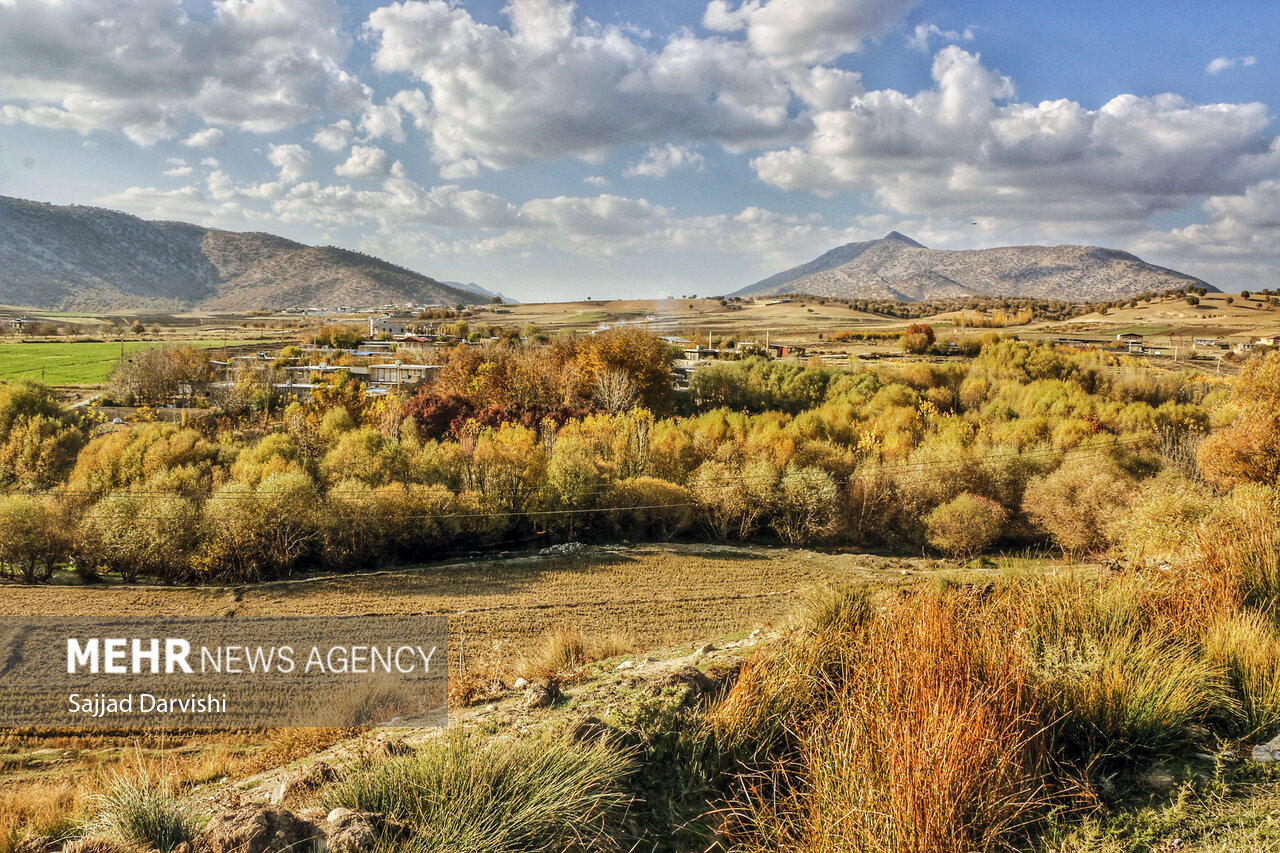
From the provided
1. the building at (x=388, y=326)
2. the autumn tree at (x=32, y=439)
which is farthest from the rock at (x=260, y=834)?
the building at (x=388, y=326)

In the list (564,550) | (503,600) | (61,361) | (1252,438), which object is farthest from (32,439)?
(1252,438)

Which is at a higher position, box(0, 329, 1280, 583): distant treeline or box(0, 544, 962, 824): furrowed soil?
box(0, 329, 1280, 583): distant treeline

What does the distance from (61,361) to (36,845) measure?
2870 inches

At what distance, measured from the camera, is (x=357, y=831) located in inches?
145

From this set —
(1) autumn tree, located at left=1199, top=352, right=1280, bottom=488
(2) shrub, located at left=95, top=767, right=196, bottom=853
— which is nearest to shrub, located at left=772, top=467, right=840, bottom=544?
(1) autumn tree, located at left=1199, top=352, right=1280, bottom=488

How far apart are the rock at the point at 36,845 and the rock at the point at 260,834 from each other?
123 cm

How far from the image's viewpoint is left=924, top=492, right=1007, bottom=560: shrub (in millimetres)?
30203

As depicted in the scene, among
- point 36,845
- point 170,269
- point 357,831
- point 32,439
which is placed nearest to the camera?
point 357,831

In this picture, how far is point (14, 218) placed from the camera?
137 metres

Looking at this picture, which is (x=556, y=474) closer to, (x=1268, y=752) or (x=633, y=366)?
(x=633, y=366)

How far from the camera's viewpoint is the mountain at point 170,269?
12975 centimetres

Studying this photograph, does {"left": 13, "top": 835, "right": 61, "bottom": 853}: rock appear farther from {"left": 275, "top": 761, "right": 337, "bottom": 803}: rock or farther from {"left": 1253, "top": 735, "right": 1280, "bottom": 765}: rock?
{"left": 1253, "top": 735, "right": 1280, "bottom": 765}: rock

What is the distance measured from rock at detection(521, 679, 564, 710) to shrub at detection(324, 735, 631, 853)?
96.8 inches

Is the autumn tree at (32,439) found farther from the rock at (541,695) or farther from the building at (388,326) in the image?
the building at (388,326)
